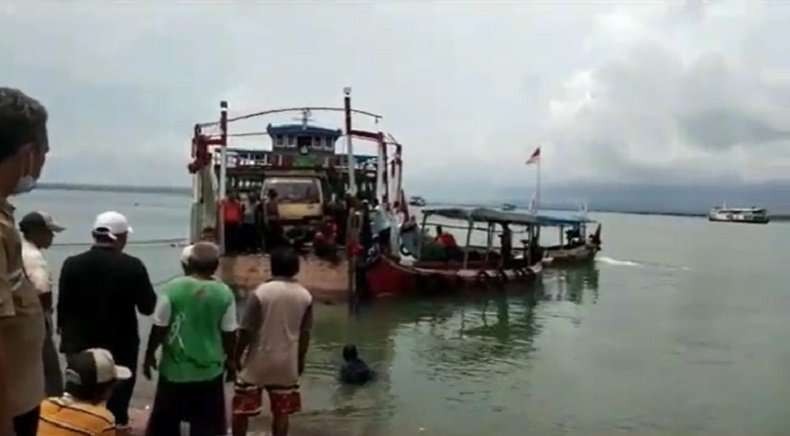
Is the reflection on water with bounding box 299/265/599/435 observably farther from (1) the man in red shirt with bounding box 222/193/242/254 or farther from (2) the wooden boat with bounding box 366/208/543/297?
(1) the man in red shirt with bounding box 222/193/242/254

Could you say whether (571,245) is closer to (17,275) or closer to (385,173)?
(385,173)

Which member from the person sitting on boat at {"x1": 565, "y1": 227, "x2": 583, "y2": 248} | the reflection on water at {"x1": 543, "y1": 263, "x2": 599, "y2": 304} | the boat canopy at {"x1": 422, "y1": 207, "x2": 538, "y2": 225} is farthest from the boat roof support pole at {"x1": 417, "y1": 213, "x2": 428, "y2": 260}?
the person sitting on boat at {"x1": 565, "y1": 227, "x2": 583, "y2": 248}

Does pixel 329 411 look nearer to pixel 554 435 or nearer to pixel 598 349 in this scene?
pixel 554 435

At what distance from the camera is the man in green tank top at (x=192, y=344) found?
215 inches

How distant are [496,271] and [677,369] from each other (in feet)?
37.0

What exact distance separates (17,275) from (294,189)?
20.7 meters

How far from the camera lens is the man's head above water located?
2.45 m

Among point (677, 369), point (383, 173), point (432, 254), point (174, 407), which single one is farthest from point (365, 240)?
point (174, 407)

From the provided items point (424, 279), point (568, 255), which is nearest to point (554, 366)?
point (424, 279)

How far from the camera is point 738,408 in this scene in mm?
12984

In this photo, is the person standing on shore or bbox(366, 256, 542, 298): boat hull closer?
the person standing on shore

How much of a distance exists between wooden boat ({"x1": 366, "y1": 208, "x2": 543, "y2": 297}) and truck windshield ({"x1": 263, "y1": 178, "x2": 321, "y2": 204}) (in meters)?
2.31

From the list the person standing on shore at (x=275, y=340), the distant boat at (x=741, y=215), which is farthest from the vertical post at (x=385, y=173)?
the distant boat at (x=741, y=215)

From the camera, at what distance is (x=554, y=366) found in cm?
1570
